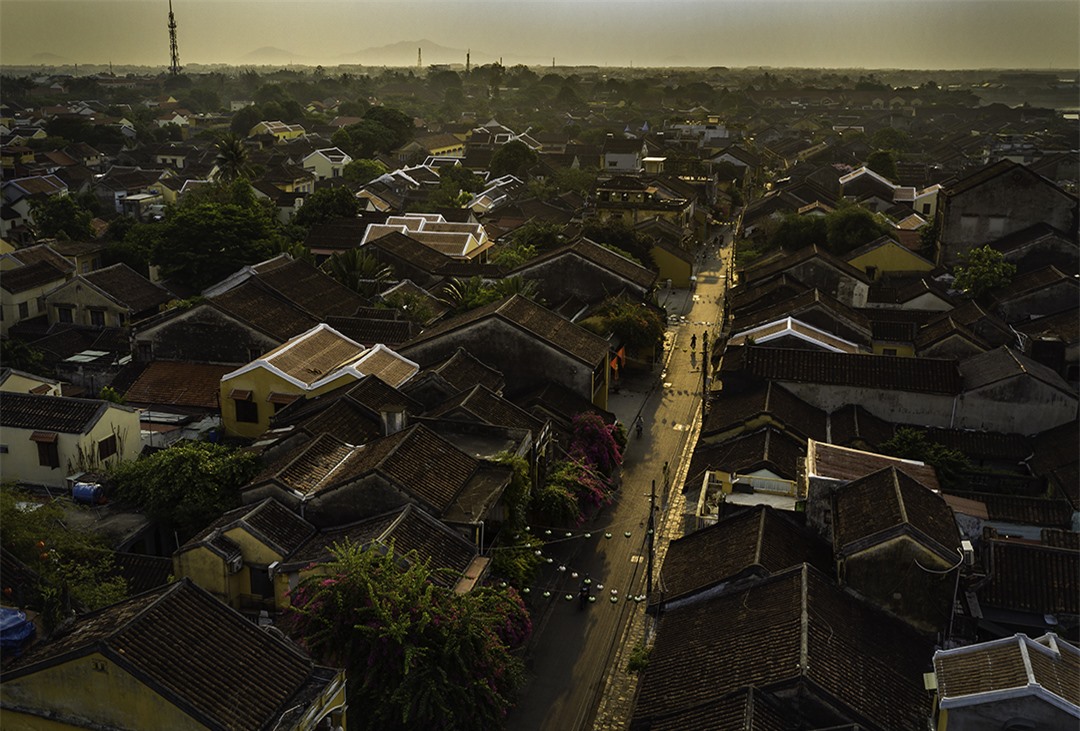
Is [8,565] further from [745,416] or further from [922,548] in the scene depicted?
[745,416]

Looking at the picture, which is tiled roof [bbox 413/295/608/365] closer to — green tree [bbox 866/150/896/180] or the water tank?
the water tank

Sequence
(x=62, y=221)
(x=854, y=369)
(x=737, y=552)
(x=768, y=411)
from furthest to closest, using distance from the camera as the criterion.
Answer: (x=62, y=221) < (x=854, y=369) < (x=768, y=411) < (x=737, y=552)

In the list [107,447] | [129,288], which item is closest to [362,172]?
[129,288]

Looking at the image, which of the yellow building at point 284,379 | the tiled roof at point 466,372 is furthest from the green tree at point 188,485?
the tiled roof at point 466,372

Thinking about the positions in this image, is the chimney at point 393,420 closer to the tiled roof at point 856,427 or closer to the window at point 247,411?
the window at point 247,411

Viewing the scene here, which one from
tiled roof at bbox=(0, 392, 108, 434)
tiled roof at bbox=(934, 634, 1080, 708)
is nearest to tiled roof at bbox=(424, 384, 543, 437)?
tiled roof at bbox=(0, 392, 108, 434)

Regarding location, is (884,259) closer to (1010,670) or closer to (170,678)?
(1010,670)
